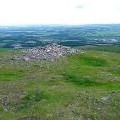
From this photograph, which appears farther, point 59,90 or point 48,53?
point 48,53

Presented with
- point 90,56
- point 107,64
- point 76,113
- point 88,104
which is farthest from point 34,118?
point 90,56

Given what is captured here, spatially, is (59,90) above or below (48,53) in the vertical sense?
above

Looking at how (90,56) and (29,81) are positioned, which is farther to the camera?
(90,56)

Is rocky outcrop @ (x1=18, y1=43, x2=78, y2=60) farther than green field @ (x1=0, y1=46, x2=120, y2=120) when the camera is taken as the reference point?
Yes

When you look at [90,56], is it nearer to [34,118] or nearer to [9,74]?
[9,74]

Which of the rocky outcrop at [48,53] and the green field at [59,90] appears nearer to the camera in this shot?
the green field at [59,90]

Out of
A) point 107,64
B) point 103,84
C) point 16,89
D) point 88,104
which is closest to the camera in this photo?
point 88,104

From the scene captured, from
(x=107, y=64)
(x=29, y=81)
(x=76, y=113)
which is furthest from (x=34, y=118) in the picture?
(x=107, y=64)

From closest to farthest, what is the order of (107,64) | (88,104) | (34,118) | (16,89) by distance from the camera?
(34,118), (88,104), (16,89), (107,64)
